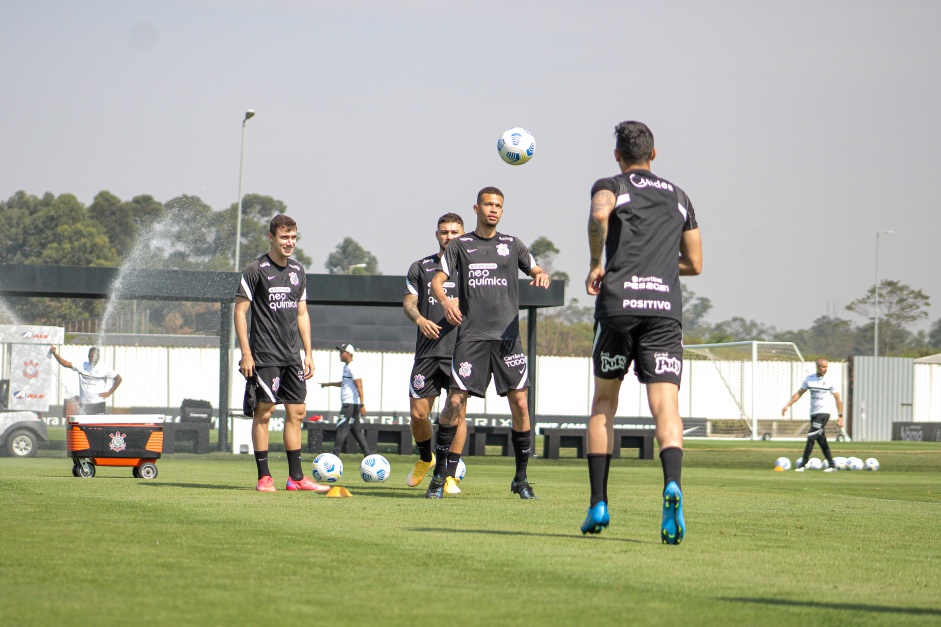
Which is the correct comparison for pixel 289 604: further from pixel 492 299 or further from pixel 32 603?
pixel 492 299

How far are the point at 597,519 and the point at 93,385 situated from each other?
15.7 metres

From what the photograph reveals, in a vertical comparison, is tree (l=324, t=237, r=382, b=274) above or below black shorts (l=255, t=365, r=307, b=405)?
above

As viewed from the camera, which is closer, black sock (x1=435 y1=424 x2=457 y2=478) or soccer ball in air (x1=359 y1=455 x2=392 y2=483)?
black sock (x1=435 y1=424 x2=457 y2=478)

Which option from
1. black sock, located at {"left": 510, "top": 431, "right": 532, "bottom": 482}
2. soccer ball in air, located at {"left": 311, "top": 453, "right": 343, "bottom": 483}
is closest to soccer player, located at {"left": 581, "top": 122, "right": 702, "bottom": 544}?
black sock, located at {"left": 510, "top": 431, "right": 532, "bottom": 482}

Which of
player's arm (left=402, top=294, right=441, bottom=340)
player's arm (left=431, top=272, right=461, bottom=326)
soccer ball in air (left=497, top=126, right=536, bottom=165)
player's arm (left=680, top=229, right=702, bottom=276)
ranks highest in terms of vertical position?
soccer ball in air (left=497, top=126, right=536, bottom=165)

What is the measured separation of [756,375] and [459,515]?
46114 mm

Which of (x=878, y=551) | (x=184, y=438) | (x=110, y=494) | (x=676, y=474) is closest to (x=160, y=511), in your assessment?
(x=110, y=494)

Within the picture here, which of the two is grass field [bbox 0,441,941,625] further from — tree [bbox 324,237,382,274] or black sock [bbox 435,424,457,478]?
tree [bbox 324,237,382,274]

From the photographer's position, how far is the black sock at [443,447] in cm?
973

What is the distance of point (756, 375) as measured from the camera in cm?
5194

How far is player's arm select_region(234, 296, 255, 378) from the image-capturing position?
984 cm

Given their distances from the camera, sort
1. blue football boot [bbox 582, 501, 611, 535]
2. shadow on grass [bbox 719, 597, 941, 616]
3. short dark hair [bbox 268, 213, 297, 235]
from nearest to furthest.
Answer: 1. shadow on grass [bbox 719, 597, 941, 616]
2. blue football boot [bbox 582, 501, 611, 535]
3. short dark hair [bbox 268, 213, 297, 235]

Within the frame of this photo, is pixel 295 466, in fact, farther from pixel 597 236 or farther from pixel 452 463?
pixel 597 236

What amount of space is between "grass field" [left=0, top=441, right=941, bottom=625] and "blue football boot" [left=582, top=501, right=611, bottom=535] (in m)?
0.09
